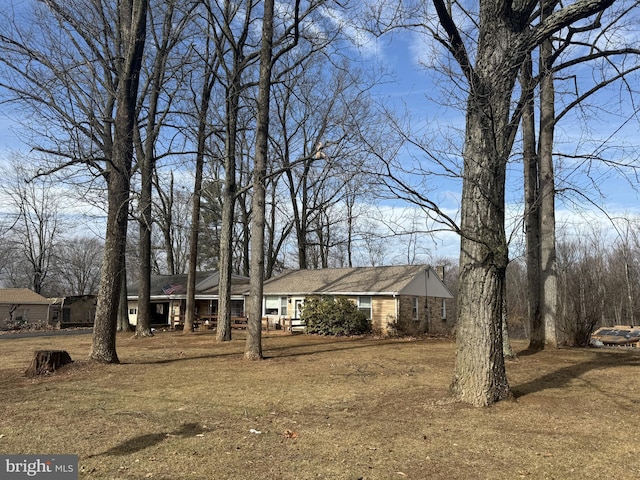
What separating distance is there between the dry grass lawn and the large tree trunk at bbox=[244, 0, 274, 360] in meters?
1.89

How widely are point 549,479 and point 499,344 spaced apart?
9.32ft

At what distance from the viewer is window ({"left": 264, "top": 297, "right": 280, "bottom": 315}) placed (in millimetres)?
27797

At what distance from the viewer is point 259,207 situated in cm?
1294

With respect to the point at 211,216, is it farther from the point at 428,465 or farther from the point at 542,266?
the point at 428,465

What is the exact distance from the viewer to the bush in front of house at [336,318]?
71.6ft

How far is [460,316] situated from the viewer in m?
6.87

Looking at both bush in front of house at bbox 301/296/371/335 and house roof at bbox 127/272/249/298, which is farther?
Result: house roof at bbox 127/272/249/298

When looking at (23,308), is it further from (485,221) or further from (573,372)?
(485,221)

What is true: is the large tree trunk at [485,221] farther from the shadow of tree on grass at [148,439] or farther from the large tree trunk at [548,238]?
the large tree trunk at [548,238]

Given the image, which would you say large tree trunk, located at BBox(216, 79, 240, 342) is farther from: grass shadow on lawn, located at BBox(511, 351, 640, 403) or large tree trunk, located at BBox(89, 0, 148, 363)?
grass shadow on lawn, located at BBox(511, 351, 640, 403)

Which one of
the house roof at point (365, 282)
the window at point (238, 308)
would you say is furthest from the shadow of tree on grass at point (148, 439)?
the window at point (238, 308)

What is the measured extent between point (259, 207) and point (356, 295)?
1230cm

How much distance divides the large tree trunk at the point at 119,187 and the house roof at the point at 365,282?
1420 cm

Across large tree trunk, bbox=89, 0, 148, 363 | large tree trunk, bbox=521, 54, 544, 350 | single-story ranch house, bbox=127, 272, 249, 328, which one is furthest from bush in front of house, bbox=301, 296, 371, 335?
large tree trunk, bbox=89, 0, 148, 363
